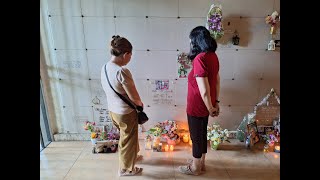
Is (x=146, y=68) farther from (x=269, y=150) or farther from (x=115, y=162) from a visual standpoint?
(x=269, y=150)

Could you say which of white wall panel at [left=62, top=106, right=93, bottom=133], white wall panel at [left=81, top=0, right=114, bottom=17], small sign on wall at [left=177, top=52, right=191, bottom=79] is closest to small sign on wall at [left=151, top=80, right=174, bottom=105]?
small sign on wall at [left=177, top=52, right=191, bottom=79]

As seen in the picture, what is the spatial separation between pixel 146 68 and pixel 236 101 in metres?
1.00

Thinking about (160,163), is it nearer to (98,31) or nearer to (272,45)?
(98,31)

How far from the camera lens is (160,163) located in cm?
217

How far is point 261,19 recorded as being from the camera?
2.39 meters

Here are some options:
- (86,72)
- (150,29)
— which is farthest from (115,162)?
(150,29)

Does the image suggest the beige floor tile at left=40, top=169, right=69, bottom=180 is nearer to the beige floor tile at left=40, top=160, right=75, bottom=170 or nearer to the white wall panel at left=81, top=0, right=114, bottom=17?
the beige floor tile at left=40, top=160, right=75, bottom=170

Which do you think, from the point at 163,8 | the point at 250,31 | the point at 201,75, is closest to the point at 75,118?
the point at 163,8

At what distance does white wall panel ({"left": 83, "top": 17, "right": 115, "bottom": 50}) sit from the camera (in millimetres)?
2350

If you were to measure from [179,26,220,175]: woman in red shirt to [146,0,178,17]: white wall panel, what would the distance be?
0.64 meters

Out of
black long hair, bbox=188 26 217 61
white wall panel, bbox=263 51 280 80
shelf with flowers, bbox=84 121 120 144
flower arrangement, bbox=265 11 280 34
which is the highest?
flower arrangement, bbox=265 11 280 34

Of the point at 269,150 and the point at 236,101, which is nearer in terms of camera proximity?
Answer: the point at 269,150

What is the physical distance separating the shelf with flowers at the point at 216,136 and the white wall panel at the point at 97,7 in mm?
1487
